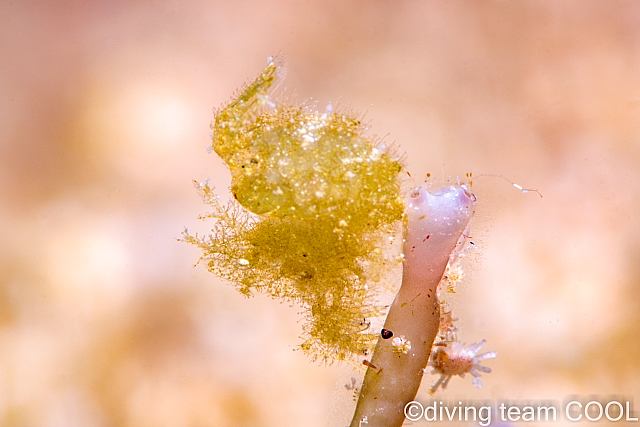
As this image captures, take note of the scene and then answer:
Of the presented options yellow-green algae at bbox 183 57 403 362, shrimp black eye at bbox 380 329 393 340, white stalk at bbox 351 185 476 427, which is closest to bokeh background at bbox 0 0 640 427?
white stalk at bbox 351 185 476 427

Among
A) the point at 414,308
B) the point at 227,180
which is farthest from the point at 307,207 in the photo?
the point at 227,180

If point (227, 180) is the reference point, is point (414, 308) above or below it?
below

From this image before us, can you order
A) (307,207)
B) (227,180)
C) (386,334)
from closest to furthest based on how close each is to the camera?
(307,207) → (386,334) → (227,180)

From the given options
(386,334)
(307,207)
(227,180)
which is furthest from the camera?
(227,180)

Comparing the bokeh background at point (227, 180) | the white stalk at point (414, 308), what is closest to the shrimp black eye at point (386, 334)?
the white stalk at point (414, 308)

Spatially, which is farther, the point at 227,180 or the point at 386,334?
the point at 227,180

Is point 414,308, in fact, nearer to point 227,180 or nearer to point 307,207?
point 307,207
